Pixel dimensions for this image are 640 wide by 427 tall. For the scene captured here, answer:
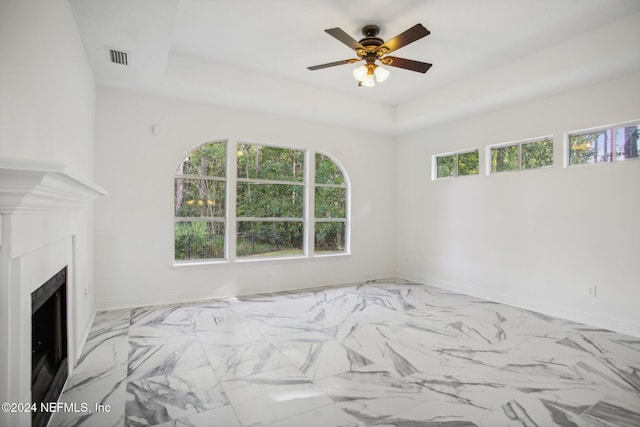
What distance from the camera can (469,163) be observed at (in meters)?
5.36

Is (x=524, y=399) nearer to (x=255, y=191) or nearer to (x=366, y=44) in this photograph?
Result: (x=366, y=44)

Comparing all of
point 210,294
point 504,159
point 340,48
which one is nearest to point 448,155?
point 504,159

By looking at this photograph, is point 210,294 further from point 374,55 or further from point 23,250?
point 374,55

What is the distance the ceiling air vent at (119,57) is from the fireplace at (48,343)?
83.8 inches

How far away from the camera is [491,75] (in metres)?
4.29

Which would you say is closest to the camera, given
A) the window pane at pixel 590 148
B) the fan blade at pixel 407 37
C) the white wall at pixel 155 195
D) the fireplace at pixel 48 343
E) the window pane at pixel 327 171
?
the fireplace at pixel 48 343

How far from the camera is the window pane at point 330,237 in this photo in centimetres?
591

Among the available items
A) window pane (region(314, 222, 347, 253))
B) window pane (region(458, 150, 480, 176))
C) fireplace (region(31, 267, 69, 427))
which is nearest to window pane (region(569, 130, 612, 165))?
window pane (region(458, 150, 480, 176))

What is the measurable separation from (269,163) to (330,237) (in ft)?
5.59

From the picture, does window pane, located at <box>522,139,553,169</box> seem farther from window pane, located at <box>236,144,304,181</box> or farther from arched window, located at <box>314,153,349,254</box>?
window pane, located at <box>236,144,304,181</box>

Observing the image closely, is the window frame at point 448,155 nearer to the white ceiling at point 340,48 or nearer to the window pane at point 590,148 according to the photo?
the white ceiling at point 340,48

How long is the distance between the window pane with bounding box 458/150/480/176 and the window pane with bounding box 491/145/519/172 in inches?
9.4

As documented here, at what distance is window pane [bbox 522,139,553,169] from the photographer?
14.4 ft

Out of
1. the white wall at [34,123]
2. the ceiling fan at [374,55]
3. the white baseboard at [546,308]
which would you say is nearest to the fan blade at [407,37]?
the ceiling fan at [374,55]
